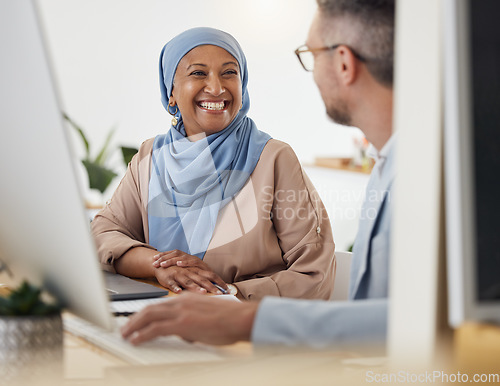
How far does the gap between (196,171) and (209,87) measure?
26 cm

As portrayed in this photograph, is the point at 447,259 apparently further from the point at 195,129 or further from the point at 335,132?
the point at 335,132

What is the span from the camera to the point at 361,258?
0.94m

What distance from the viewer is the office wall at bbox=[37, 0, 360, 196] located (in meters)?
4.38

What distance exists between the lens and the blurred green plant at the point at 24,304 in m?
0.61

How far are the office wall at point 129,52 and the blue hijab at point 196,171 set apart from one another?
2521 mm

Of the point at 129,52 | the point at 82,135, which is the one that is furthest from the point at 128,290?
the point at 129,52

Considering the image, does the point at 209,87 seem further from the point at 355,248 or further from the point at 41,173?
the point at 41,173

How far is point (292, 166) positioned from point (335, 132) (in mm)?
2914

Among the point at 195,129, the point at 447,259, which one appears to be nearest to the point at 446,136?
the point at 447,259

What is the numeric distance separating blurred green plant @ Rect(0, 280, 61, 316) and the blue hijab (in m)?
1.03

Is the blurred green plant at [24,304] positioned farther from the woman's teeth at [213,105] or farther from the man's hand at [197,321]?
the woman's teeth at [213,105]

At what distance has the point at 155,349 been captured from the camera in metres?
0.70

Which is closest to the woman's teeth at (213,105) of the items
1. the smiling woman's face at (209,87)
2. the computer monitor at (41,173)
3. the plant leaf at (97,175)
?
the smiling woman's face at (209,87)

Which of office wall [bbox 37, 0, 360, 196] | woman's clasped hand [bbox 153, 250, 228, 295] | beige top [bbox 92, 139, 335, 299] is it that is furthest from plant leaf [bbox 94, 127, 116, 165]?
woman's clasped hand [bbox 153, 250, 228, 295]
